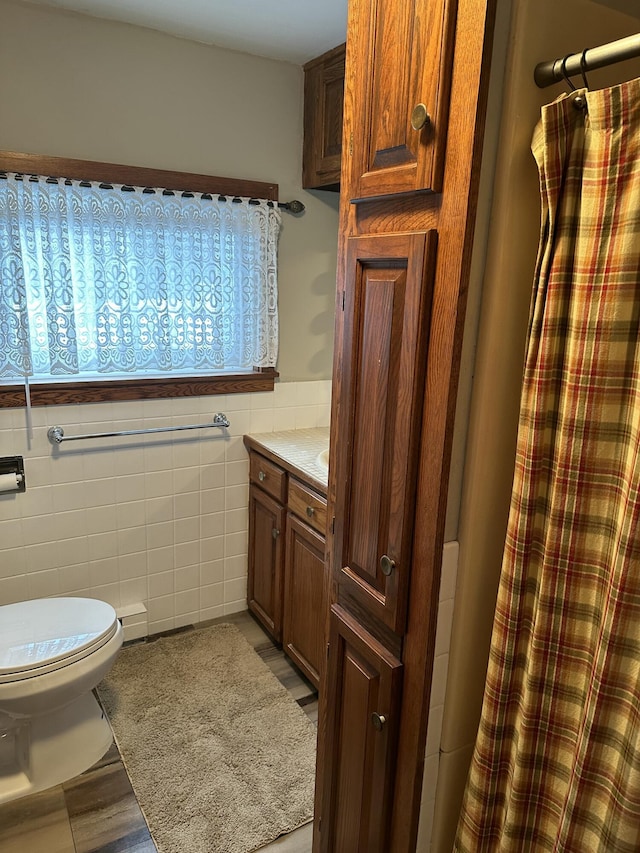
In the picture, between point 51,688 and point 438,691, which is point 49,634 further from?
point 438,691

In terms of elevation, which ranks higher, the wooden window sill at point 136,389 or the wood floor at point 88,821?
the wooden window sill at point 136,389

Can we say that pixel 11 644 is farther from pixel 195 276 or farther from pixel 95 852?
pixel 195 276

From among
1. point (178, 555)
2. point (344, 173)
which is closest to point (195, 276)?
point (178, 555)

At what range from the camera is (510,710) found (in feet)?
3.37

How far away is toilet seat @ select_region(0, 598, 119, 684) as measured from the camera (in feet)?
5.75

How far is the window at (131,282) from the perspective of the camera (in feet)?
6.86

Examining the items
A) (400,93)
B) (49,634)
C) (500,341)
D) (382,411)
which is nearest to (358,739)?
(382,411)

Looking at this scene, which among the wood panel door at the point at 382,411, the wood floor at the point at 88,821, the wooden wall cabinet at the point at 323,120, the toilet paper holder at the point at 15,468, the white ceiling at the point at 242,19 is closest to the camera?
the wood panel door at the point at 382,411

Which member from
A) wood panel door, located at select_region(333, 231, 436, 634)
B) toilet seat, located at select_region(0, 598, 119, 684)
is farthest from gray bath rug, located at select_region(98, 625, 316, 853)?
wood panel door, located at select_region(333, 231, 436, 634)

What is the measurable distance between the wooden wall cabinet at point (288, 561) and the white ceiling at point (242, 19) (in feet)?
5.20

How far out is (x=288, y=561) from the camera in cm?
238

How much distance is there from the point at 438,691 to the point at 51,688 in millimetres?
1232

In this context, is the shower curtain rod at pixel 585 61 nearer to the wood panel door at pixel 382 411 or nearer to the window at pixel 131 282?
the wood panel door at pixel 382 411

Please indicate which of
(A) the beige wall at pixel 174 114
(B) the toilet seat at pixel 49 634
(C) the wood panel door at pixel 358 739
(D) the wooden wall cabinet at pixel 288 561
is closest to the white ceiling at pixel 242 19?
(A) the beige wall at pixel 174 114
